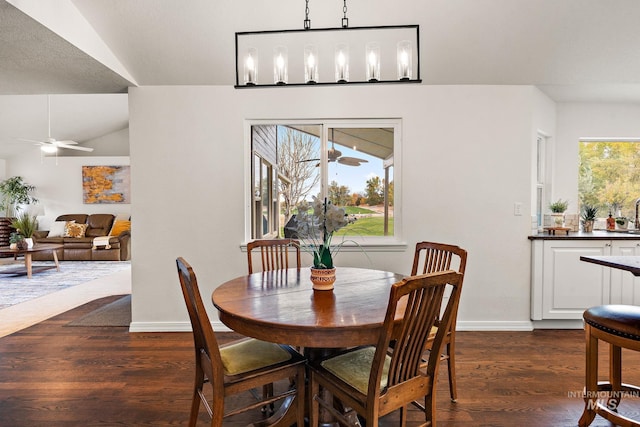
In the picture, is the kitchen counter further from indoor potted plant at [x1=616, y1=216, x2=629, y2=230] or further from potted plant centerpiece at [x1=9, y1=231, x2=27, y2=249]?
potted plant centerpiece at [x1=9, y1=231, x2=27, y2=249]

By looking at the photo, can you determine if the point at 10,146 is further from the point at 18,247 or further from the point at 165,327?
the point at 165,327

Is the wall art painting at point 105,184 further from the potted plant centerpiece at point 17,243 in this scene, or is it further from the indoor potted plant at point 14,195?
the potted plant centerpiece at point 17,243

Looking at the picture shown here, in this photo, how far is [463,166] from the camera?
10.0 feet

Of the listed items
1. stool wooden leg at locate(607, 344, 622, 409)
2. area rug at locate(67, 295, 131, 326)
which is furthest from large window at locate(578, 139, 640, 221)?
area rug at locate(67, 295, 131, 326)

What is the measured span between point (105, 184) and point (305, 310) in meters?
8.55

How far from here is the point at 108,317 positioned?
3.46 m

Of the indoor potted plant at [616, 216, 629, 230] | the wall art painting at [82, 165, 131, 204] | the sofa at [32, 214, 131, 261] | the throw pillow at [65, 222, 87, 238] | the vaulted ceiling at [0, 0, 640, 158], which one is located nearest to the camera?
the vaulted ceiling at [0, 0, 640, 158]

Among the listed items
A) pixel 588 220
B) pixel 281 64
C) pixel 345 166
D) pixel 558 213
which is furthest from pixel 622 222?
pixel 281 64

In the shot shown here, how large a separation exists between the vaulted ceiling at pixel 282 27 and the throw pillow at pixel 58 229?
536 cm

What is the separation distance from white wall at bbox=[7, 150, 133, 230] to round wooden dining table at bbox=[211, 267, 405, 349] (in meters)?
7.75

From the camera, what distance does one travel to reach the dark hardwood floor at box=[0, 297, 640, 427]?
6.13ft

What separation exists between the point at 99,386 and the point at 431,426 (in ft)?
6.88

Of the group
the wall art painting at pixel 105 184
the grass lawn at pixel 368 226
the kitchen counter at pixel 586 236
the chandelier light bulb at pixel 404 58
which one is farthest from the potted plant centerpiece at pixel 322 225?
the wall art painting at pixel 105 184

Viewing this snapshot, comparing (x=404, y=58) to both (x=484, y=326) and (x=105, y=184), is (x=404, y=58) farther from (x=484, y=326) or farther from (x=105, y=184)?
(x=105, y=184)
